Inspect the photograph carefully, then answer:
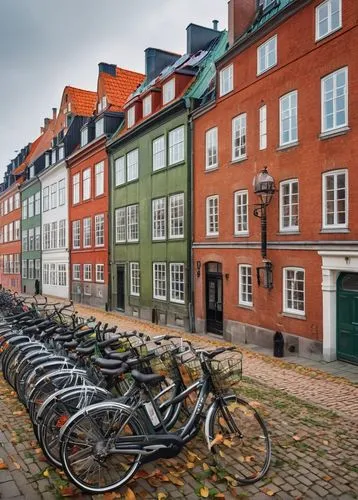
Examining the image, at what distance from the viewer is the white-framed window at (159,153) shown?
2091 centimetres

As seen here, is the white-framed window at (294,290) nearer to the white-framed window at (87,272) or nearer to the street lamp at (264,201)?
the street lamp at (264,201)

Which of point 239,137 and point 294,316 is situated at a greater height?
point 239,137

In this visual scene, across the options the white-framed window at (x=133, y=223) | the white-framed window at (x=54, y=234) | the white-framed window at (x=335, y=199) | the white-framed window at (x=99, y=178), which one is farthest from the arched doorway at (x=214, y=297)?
the white-framed window at (x=54, y=234)

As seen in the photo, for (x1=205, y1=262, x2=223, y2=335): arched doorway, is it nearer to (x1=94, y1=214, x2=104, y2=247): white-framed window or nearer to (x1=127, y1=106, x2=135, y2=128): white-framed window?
(x1=127, y1=106, x2=135, y2=128): white-framed window

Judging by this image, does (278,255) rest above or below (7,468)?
above

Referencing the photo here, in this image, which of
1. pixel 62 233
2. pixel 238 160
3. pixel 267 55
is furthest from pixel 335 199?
pixel 62 233

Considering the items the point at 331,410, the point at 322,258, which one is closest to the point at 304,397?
the point at 331,410

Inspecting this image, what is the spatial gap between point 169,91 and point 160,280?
9.24 metres

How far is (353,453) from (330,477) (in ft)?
2.98

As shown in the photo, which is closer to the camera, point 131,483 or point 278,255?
point 131,483

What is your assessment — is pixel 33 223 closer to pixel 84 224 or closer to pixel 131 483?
pixel 84 224

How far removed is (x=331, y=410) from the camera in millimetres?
8023

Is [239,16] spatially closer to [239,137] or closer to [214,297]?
[239,137]

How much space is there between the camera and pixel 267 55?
47.5ft
